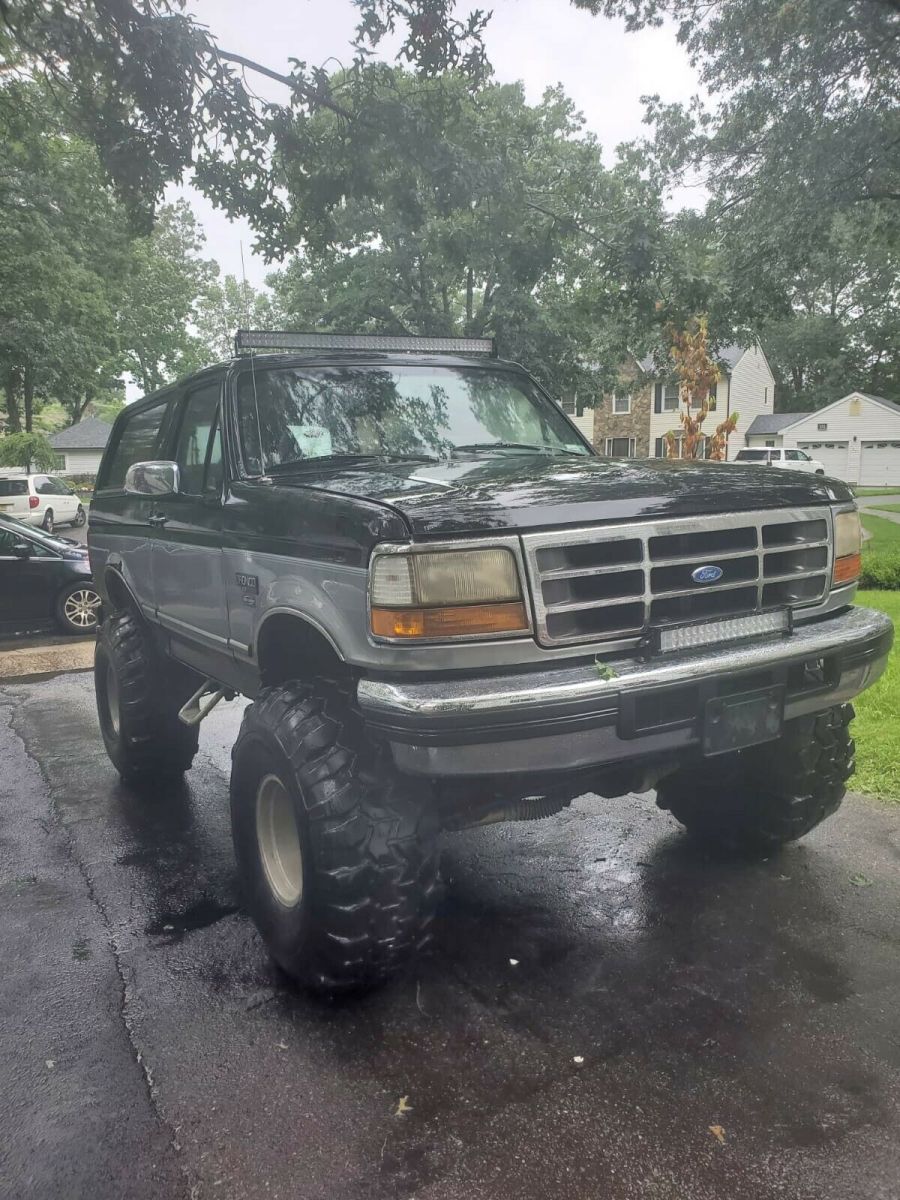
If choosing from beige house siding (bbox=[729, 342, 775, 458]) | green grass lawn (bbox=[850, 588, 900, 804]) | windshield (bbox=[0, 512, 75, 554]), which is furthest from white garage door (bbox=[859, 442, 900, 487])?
windshield (bbox=[0, 512, 75, 554])

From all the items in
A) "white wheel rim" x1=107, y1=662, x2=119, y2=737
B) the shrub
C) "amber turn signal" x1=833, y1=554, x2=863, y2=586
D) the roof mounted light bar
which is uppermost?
the roof mounted light bar

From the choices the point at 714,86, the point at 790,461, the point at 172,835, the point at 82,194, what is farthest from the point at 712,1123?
the point at 790,461

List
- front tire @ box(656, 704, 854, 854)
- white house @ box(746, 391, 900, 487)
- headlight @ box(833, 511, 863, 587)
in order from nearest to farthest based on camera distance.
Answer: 1. headlight @ box(833, 511, 863, 587)
2. front tire @ box(656, 704, 854, 854)
3. white house @ box(746, 391, 900, 487)

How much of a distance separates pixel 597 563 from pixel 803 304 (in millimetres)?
57208

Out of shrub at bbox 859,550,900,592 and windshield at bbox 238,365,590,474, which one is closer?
windshield at bbox 238,365,590,474

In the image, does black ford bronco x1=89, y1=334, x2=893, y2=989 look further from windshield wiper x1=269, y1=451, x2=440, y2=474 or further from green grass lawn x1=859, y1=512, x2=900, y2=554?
green grass lawn x1=859, y1=512, x2=900, y2=554

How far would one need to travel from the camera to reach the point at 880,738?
5750 mm

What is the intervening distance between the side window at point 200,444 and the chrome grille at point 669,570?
1.83m

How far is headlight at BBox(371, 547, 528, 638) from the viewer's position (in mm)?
2703

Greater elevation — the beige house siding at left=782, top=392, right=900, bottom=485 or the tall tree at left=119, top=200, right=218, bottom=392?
the tall tree at left=119, top=200, right=218, bottom=392

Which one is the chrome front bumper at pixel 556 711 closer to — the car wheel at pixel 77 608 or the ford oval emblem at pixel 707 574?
the ford oval emblem at pixel 707 574

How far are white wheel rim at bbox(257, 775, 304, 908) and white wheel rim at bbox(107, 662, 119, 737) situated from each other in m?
2.28

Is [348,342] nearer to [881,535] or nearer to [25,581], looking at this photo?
[25,581]

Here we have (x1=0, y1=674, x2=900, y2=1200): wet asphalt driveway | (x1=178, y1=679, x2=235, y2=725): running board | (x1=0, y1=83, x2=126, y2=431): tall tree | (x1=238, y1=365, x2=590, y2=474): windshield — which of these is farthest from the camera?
(x1=0, y1=83, x2=126, y2=431): tall tree
